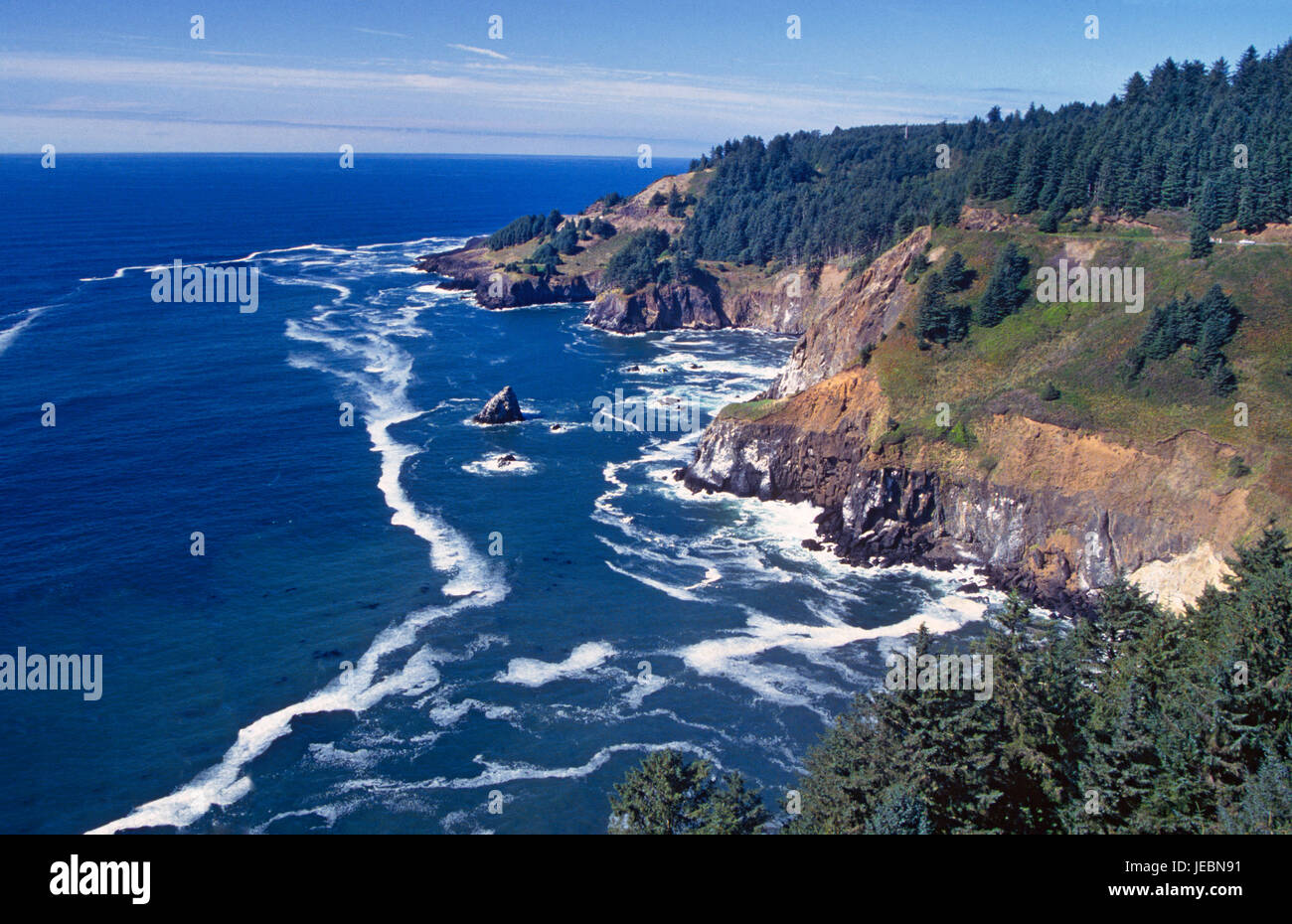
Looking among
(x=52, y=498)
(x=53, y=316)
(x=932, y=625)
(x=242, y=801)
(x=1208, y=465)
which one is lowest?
(x=242, y=801)

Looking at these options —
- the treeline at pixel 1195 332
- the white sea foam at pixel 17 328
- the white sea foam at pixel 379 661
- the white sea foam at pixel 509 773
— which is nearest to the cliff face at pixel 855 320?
the treeline at pixel 1195 332

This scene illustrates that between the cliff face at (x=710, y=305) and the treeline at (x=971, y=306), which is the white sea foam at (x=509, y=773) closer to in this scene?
the treeline at (x=971, y=306)

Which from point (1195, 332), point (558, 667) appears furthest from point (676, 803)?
point (1195, 332)

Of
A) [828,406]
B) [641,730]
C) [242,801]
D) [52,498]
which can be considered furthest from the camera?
[828,406]

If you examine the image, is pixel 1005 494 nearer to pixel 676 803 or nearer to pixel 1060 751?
pixel 1060 751

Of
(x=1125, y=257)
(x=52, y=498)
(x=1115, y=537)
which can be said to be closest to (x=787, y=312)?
(x=1125, y=257)

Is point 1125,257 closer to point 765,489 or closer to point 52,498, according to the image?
point 765,489
